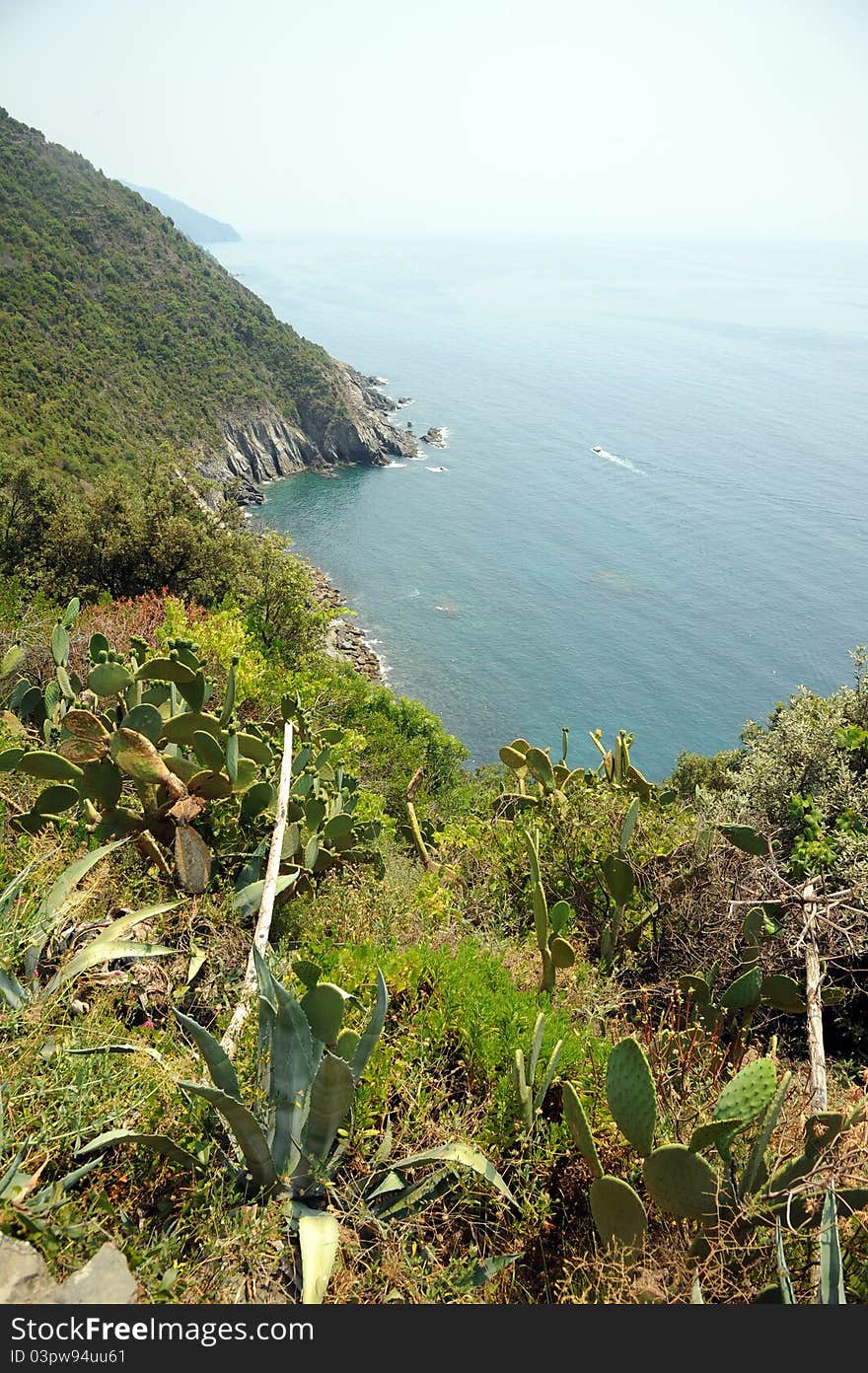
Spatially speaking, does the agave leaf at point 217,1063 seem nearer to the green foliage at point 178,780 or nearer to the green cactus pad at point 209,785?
the green foliage at point 178,780

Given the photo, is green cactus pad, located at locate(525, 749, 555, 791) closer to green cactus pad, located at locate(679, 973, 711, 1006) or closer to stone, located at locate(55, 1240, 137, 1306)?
green cactus pad, located at locate(679, 973, 711, 1006)

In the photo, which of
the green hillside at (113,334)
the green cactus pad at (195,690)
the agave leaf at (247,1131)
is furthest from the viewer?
the green hillside at (113,334)

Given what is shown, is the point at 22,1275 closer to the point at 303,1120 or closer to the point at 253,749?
the point at 303,1120

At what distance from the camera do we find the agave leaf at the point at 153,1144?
8.98ft

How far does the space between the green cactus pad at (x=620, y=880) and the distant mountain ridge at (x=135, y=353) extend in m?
42.1

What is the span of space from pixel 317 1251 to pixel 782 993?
3.50 meters

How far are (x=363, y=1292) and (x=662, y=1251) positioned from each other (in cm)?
115

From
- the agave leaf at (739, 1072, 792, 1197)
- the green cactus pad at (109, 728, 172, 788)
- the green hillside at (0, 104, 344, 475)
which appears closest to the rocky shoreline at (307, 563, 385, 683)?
the green hillside at (0, 104, 344, 475)

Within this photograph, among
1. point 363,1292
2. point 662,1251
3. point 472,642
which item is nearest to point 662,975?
point 662,1251

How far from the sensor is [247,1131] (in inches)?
111

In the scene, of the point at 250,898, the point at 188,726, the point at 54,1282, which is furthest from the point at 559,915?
the point at 54,1282

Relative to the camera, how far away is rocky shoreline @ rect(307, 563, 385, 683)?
3722cm

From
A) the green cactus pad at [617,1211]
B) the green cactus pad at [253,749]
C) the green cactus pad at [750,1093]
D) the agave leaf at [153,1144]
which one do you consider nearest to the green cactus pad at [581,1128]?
the green cactus pad at [617,1211]

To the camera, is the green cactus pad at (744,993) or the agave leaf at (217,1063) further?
the green cactus pad at (744,993)
